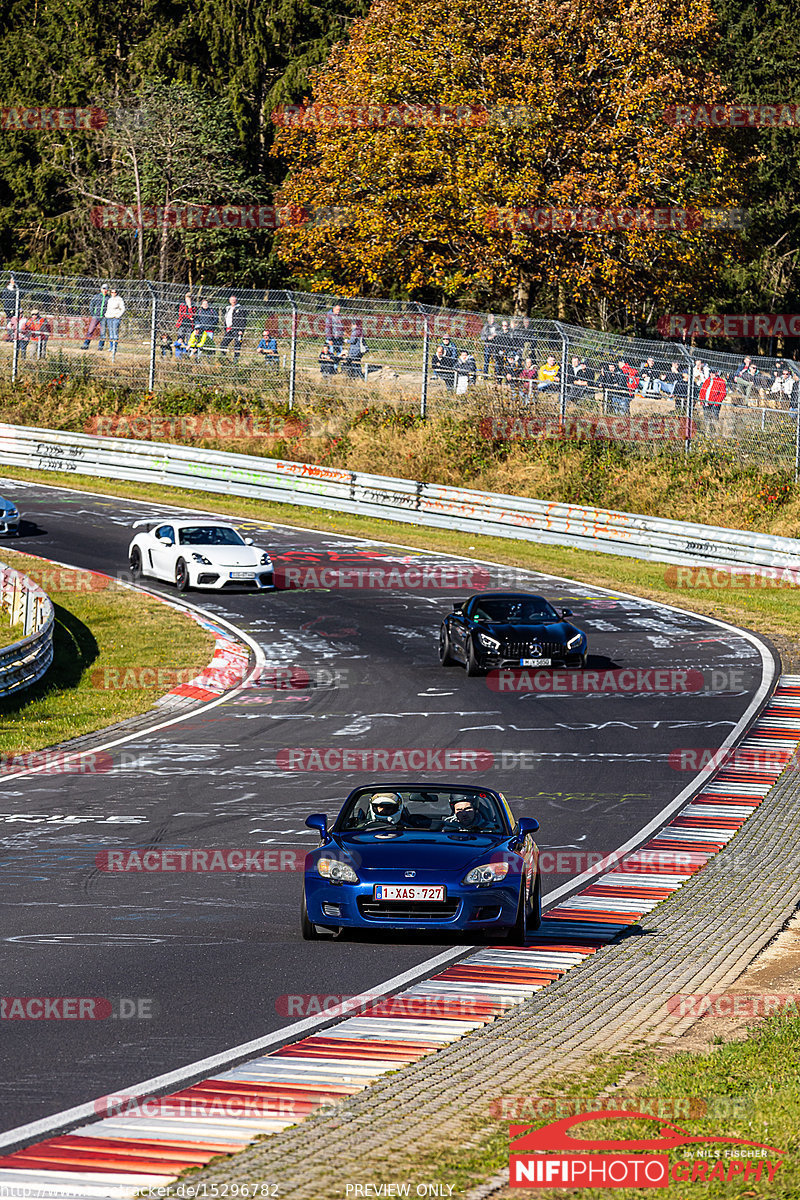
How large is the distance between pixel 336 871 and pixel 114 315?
35231mm

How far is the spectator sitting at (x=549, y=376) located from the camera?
39.0 m

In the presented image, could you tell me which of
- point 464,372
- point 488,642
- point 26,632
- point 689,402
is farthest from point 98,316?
point 488,642

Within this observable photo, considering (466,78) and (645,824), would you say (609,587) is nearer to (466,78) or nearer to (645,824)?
(645,824)

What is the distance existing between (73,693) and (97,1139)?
1680 cm

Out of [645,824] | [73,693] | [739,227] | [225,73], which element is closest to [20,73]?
[225,73]

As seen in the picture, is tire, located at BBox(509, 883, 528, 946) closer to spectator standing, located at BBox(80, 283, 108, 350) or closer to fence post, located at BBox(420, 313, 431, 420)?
fence post, located at BBox(420, 313, 431, 420)

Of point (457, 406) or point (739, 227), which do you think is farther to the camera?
point (739, 227)

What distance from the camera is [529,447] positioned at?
40.8 metres

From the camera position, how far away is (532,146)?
1759 inches

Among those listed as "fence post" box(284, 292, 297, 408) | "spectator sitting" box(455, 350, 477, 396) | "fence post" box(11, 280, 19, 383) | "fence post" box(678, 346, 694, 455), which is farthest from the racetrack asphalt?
"fence post" box(11, 280, 19, 383)

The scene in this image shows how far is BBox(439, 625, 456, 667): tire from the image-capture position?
24953 mm

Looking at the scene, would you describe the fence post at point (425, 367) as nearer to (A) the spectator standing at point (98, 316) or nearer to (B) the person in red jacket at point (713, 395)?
(B) the person in red jacket at point (713, 395)

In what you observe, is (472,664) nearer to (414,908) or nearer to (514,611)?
(514,611)

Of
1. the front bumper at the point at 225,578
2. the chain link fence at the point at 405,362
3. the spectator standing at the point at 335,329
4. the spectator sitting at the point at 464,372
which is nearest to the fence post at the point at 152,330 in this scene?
the chain link fence at the point at 405,362
